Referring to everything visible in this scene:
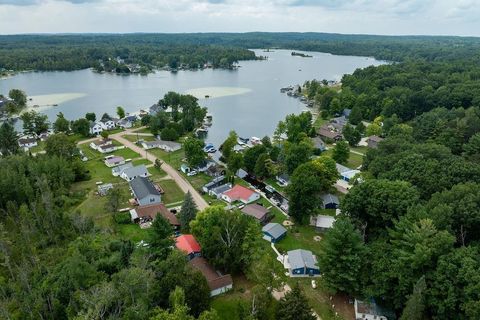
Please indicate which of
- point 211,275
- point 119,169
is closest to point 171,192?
point 119,169

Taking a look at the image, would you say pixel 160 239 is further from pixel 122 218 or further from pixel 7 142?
pixel 7 142

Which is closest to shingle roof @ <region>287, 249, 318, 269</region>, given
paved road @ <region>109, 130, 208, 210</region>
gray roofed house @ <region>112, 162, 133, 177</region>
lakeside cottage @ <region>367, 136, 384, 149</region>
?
paved road @ <region>109, 130, 208, 210</region>

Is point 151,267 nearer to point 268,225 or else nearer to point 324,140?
point 268,225

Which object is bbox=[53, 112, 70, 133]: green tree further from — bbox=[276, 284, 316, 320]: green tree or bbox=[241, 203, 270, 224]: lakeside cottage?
bbox=[276, 284, 316, 320]: green tree

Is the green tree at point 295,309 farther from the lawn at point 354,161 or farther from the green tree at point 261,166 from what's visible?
the lawn at point 354,161

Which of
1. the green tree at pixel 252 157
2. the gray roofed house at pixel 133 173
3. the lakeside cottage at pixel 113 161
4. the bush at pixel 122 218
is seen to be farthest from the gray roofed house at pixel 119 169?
the green tree at pixel 252 157

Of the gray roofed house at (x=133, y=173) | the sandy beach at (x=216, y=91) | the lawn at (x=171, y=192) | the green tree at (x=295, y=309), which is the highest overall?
the sandy beach at (x=216, y=91)
